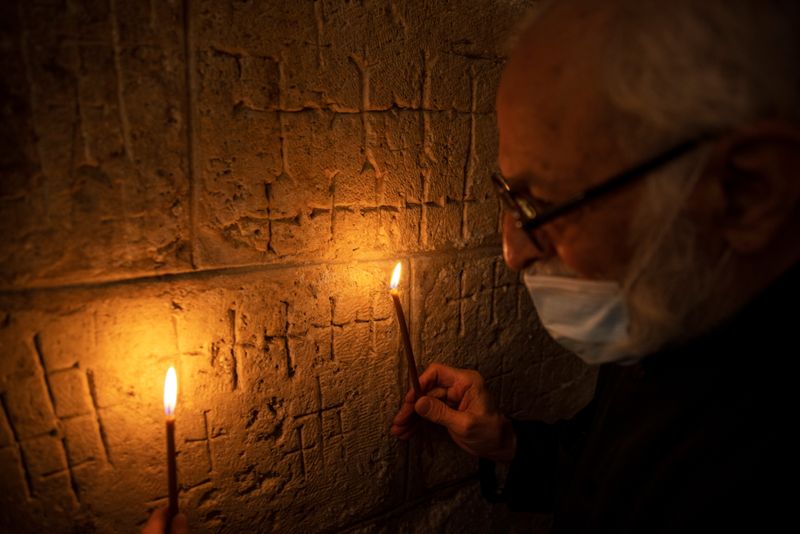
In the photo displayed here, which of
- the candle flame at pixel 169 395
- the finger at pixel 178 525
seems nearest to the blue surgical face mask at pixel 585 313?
the candle flame at pixel 169 395

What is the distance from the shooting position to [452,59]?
5.64 feet

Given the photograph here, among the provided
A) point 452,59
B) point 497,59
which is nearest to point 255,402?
point 452,59

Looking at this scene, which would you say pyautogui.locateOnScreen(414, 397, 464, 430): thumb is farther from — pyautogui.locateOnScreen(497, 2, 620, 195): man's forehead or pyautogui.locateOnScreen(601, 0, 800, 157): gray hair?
pyautogui.locateOnScreen(601, 0, 800, 157): gray hair

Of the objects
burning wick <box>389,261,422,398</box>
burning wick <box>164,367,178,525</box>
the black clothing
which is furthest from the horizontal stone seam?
the black clothing

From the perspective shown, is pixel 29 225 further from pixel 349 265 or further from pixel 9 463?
pixel 349 265

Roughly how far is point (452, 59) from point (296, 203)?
2.93 ft

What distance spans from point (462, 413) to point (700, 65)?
4.51 ft

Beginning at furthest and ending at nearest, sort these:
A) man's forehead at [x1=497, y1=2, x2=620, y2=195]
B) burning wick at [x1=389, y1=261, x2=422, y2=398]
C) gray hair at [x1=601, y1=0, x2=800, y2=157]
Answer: burning wick at [x1=389, y1=261, x2=422, y2=398], man's forehead at [x1=497, y1=2, x2=620, y2=195], gray hair at [x1=601, y1=0, x2=800, y2=157]

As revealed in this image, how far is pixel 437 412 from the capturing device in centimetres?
170

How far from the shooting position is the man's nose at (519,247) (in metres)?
1.26

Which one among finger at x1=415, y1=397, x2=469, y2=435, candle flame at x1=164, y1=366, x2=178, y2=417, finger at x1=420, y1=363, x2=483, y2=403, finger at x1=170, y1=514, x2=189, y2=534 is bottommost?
finger at x1=170, y1=514, x2=189, y2=534

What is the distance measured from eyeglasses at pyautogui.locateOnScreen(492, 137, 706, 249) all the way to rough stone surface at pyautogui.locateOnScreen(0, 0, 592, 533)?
2.03 feet

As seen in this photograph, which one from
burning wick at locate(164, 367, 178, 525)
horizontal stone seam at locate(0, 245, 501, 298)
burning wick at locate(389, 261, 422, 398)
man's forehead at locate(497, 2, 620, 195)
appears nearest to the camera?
man's forehead at locate(497, 2, 620, 195)

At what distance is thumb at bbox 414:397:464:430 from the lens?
66.2 inches
